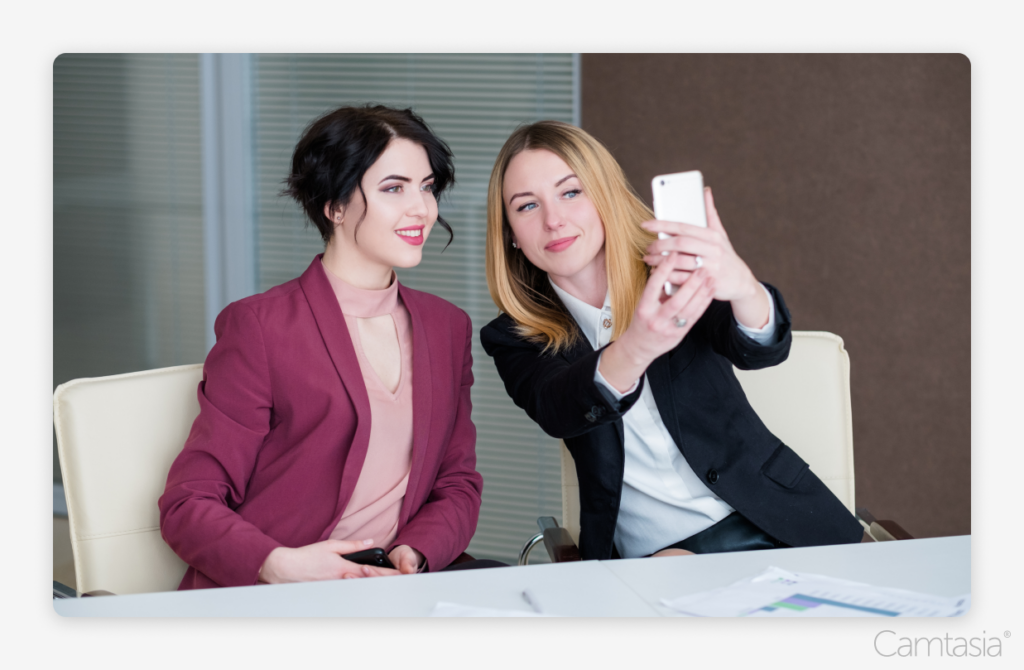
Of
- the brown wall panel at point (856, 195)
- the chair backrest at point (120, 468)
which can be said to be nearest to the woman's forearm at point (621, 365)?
the chair backrest at point (120, 468)

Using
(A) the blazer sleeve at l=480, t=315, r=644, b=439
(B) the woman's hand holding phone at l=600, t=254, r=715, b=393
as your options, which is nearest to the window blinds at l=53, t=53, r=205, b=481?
(A) the blazer sleeve at l=480, t=315, r=644, b=439

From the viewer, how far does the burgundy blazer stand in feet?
5.13

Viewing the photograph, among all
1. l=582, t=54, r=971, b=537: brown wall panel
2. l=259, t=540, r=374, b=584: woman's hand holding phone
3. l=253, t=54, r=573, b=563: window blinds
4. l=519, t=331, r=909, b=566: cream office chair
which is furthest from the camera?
l=253, t=54, r=573, b=563: window blinds

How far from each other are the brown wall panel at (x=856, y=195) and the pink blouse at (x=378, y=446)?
117cm

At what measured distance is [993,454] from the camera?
149cm

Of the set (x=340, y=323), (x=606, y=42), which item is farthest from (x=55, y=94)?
(x=606, y=42)

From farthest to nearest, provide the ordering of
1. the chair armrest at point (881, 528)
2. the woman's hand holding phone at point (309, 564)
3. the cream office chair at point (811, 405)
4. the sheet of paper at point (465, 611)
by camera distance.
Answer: the cream office chair at point (811, 405) < the chair armrest at point (881, 528) < the woman's hand holding phone at point (309, 564) < the sheet of paper at point (465, 611)

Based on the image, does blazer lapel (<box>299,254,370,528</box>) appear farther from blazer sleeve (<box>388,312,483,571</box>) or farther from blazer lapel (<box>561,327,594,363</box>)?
blazer lapel (<box>561,327,594,363</box>)

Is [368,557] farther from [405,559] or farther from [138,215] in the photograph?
[138,215]

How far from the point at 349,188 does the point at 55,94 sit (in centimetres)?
54

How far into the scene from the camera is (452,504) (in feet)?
5.78

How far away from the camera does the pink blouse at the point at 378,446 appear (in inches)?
65.6

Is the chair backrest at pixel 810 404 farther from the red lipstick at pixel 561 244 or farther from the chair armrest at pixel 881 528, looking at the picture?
the red lipstick at pixel 561 244

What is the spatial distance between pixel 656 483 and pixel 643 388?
0.22m
